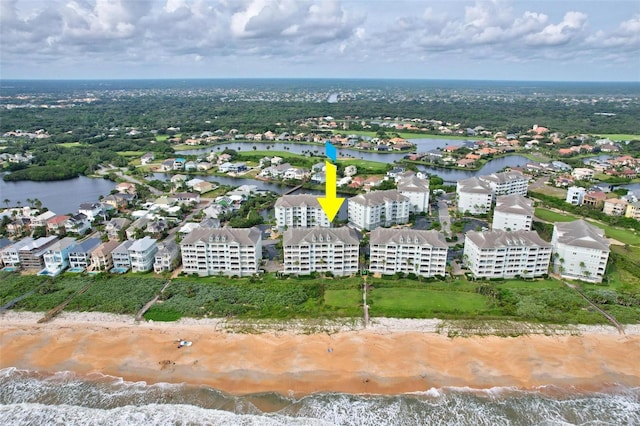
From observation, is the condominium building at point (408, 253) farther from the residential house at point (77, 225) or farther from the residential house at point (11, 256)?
the residential house at point (77, 225)

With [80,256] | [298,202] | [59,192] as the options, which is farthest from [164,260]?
[59,192]

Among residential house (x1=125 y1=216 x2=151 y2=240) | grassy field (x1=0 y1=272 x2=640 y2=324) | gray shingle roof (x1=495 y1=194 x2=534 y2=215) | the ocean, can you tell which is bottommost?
the ocean

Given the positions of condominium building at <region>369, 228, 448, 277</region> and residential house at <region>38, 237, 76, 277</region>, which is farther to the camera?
residential house at <region>38, 237, 76, 277</region>

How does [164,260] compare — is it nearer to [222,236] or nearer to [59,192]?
[222,236]

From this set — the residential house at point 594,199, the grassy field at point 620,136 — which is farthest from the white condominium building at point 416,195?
the grassy field at point 620,136

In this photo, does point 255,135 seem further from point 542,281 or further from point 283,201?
point 542,281

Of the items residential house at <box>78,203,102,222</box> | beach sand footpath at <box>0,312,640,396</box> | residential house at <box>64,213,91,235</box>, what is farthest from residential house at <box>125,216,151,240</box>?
beach sand footpath at <box>0,312,640,396</box>

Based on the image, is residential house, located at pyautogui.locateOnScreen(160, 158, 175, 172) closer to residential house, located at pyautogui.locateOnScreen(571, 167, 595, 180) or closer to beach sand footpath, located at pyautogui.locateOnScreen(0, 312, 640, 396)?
beach sand footpath, located at pyautogui.locateOnScreen(0, 312, 640, 396)
